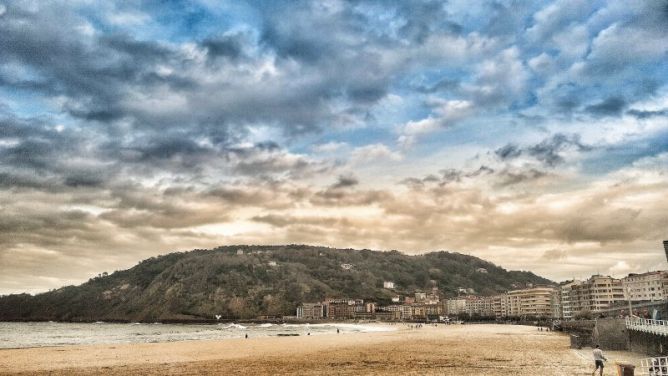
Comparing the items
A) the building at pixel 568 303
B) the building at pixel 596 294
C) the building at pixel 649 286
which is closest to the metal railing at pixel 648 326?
the building at pixel 649 286

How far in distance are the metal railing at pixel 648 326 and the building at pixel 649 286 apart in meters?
133

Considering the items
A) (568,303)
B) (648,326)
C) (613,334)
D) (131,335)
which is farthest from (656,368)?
(568,303)

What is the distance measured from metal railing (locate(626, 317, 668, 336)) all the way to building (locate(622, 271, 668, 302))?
132808 millimetres

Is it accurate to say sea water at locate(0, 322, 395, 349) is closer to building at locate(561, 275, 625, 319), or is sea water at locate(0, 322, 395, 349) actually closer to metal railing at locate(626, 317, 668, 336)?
metal railing at locate(626, 317, 668, 336)

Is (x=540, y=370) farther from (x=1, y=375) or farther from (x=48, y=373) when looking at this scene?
(x=1, y=375)

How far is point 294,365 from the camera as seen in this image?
32.6 metres

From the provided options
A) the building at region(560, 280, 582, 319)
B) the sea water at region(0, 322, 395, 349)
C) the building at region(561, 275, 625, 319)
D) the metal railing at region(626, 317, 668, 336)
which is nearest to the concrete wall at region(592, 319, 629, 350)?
the metal railing at region(626, 317, 668, 336)

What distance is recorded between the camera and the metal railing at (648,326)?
28.4m

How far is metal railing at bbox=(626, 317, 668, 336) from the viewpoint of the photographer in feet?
93.2

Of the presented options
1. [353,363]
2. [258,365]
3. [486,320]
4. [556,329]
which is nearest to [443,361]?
[353,363]

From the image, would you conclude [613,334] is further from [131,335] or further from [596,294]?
[596,294]

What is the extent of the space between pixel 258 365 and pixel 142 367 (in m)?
8.08

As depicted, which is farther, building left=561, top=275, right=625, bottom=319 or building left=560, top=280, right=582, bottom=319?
building left=560, top=280, right=582, bottom=319

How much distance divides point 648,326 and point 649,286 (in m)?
154
